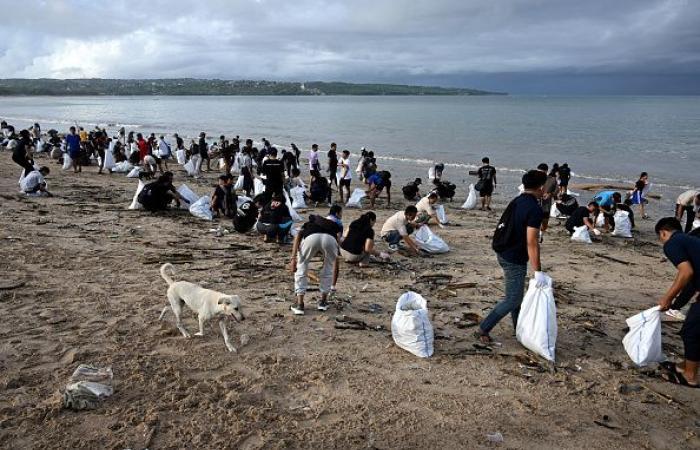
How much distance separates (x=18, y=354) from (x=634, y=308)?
283 inches

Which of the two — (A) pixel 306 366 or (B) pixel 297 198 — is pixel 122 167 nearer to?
(B) pixel 297 198

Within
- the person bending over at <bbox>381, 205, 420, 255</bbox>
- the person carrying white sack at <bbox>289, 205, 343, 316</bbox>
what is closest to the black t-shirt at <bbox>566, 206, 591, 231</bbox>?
the person bending over at <bbox>381, 205, 420, 255</bbox>

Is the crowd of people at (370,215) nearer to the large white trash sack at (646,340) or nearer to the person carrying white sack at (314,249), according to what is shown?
the person carrying white sack at (314,249)

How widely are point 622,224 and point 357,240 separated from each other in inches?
265

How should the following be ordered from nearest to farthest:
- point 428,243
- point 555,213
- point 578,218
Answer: point 428,243
point 578,218
point 555,213

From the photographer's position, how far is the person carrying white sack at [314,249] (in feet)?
18.6

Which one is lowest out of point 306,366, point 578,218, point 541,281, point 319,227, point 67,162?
point 306,366

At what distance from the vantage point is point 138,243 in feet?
28.2

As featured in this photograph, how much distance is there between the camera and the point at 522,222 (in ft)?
15.6

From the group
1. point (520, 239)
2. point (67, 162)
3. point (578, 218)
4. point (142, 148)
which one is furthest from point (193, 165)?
point (520, 239)

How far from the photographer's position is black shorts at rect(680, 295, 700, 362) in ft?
14.9

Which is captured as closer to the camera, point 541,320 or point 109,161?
point 541,320

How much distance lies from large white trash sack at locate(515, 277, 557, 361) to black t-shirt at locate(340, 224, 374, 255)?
10.7 feet

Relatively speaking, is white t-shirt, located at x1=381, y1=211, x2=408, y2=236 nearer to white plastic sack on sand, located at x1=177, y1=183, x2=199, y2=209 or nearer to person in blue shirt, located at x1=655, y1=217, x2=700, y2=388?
person in blue shirt, located at x1=655, y1=217, x2=700, y2=388
